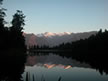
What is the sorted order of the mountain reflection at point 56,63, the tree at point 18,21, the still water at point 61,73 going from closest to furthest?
the still water at point 61,73 → the mountain reflection at point 56,63 → the tree at point 18,21

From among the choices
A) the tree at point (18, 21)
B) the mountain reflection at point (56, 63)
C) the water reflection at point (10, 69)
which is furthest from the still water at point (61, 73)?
the tree at point (18, 21)

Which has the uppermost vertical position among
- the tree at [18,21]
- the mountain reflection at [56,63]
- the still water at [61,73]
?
→ the tree at [18,21]

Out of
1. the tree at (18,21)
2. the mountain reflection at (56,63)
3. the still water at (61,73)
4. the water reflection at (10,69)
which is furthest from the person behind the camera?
the tree at (18,21)

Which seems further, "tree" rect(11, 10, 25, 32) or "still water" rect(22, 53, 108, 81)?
"tree" rect(11, 10, 25, 32)

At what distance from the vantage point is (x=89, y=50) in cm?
13362

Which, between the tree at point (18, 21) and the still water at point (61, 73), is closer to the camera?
the still water at point (61, 73)

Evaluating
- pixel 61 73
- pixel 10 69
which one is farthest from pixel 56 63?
pixel 10 69

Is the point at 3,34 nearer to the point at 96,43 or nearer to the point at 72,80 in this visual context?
the point at 72,80

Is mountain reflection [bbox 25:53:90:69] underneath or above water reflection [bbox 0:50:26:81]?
underneath

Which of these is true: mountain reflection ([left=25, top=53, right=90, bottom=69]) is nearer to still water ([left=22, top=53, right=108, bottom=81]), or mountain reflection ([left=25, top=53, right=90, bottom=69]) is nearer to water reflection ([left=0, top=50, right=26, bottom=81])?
still water ([left=22, top=53, right=108, bottom=81])

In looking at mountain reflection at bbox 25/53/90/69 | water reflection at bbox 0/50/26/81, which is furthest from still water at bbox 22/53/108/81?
mountain reflection at bbox 25/53/90/69

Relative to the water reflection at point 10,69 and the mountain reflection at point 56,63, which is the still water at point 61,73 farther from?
the mountain reflection at point 56,63

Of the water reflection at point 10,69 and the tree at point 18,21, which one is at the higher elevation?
the tree at point 18,21

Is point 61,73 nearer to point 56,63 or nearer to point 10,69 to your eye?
point 10,69
